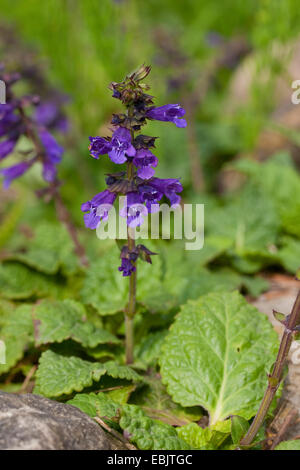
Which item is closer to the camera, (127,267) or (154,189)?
(154,189)

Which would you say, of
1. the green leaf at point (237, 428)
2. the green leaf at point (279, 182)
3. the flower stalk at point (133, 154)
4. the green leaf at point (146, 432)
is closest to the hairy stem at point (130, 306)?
the flower stalk at point (133, 154)

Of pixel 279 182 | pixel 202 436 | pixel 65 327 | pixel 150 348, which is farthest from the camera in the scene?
pixel 279 182

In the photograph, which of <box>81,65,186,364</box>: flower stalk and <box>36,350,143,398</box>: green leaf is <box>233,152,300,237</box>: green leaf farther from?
<box>36,350,143,398</box>: green leaf

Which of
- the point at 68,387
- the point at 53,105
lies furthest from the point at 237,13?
the point at 68,387

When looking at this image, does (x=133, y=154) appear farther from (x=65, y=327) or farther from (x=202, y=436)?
(x=202, y=436)

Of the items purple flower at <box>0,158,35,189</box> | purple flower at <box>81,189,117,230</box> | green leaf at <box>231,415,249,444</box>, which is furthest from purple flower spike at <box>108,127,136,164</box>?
purple flower at <box>0,158,35,189</box>

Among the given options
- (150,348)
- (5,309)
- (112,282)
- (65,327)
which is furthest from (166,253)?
(5,309)

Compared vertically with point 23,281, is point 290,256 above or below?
above

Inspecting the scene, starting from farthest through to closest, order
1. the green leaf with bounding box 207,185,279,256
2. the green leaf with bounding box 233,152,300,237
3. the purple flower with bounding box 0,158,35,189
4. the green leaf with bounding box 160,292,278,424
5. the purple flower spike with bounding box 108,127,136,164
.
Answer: the green leaf with bounding box 233,152,300,237 < the green leaf with bounding box 207,185,279,256 < the purple flower with bounding box 0,158,35,189 < the green leaf with bounding box 160,292,278,424 < the purple flower spike with bounding box 108,127,136,164
